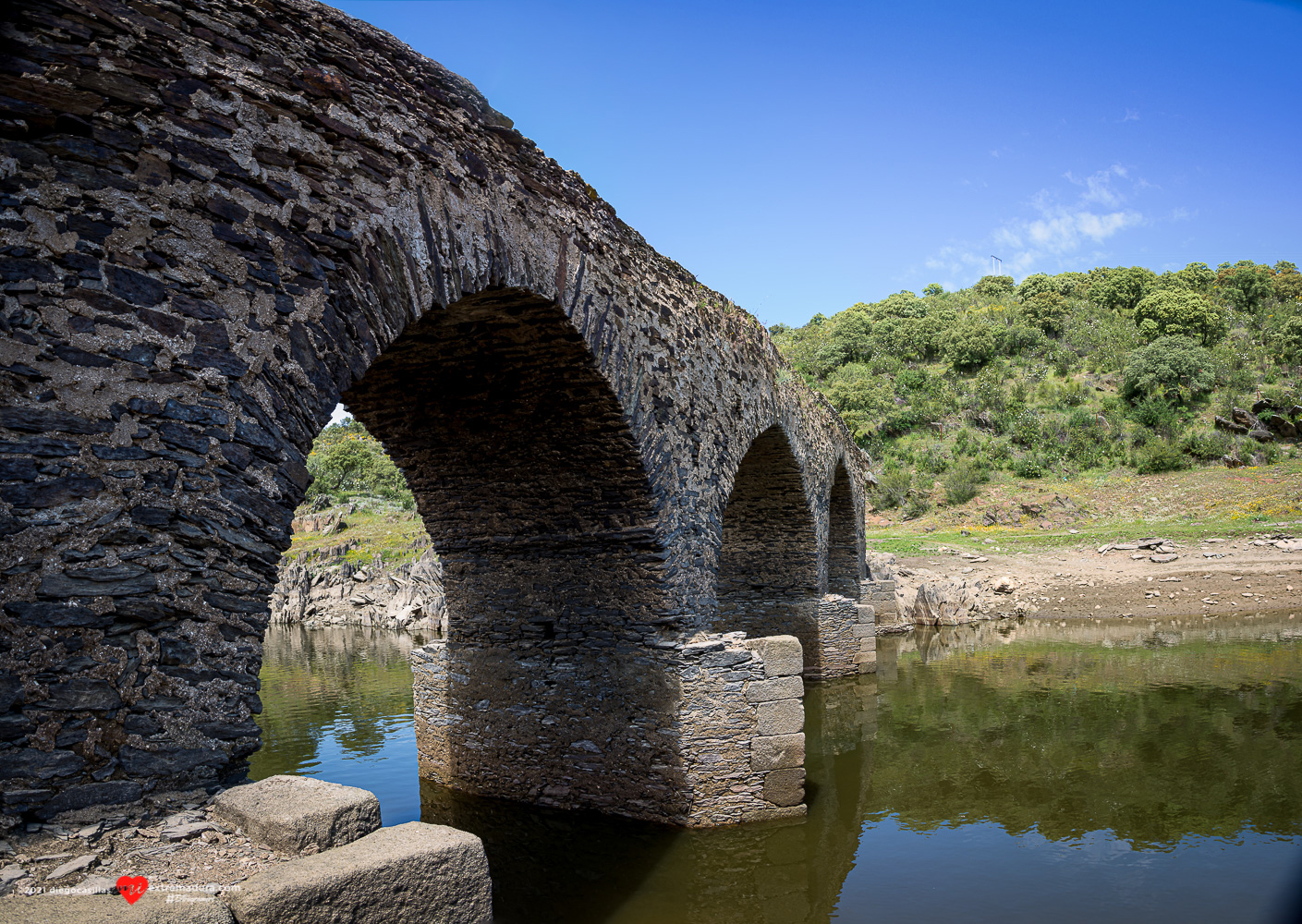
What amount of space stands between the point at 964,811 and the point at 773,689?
7.42ft

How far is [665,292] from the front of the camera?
687 cm

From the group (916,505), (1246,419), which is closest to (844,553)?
(916,505)

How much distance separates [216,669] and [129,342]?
1.19 meters

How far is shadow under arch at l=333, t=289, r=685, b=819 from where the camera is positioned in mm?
5988

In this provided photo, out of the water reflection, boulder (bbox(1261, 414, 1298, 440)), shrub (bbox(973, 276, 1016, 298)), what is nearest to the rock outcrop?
the water reflection

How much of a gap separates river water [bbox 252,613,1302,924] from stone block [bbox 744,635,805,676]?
4.28ft

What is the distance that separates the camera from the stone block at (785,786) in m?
6.96

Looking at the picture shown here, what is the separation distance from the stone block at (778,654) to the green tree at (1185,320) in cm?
3841

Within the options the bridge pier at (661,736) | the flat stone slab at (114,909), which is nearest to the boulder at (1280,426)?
the bridge pier at (661,736)

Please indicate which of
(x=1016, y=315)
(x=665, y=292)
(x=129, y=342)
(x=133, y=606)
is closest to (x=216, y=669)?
(x=133, y=606)

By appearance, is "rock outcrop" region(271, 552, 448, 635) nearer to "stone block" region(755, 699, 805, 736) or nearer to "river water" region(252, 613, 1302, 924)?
"river water" region(252, 613, 1302, 924)

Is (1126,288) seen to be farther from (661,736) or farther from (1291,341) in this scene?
(661,736)

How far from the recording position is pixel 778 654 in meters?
6.91

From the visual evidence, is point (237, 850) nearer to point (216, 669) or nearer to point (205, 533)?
point (216, 669)
